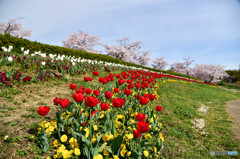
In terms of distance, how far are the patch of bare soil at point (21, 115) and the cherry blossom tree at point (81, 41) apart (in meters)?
28.1

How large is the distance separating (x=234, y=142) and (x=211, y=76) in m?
44.6

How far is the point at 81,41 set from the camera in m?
31.7

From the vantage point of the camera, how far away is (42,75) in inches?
215

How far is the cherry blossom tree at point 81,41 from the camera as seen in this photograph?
3080 centimetres

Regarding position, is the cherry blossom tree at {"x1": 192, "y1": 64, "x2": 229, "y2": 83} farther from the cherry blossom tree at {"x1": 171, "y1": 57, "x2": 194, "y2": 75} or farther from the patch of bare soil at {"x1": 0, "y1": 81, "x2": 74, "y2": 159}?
the patch of bare soil at {"x1": 0, "y1": 81, "x2": 74, "y2": 159}

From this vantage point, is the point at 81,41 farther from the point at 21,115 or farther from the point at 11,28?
the point at 21,115

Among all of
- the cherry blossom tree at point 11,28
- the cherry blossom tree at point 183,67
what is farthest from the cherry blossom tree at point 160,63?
the cherry blossom tree at point 11,28

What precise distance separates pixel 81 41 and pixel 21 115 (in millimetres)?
31941

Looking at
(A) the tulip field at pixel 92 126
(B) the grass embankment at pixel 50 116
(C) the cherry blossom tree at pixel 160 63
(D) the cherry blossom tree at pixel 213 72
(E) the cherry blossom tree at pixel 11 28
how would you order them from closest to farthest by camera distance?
(A) the tulip field at pixel 92 126 → (B) the grass embankment at pixel 50 116 → (E) the cherry blossom tree at pixel 11 28 → (D) the cherry blossom tree at pixel 213 72 → (C) the cherry blossom tree at pixel 160 63

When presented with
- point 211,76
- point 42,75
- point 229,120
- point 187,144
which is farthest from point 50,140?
point 211,76

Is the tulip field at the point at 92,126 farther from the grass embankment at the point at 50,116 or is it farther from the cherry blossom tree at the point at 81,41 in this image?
the cherry blossom tree at the point at 81,41

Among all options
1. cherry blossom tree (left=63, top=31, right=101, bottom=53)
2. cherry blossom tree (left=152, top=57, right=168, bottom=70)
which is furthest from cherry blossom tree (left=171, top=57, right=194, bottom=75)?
cherry blossom tree (left=63, top=31, right=101, bottom=53)

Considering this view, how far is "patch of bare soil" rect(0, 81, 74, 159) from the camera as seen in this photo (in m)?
1.81

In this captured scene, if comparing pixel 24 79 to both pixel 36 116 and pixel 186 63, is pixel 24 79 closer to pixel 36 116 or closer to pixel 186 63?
pixel 36 116
